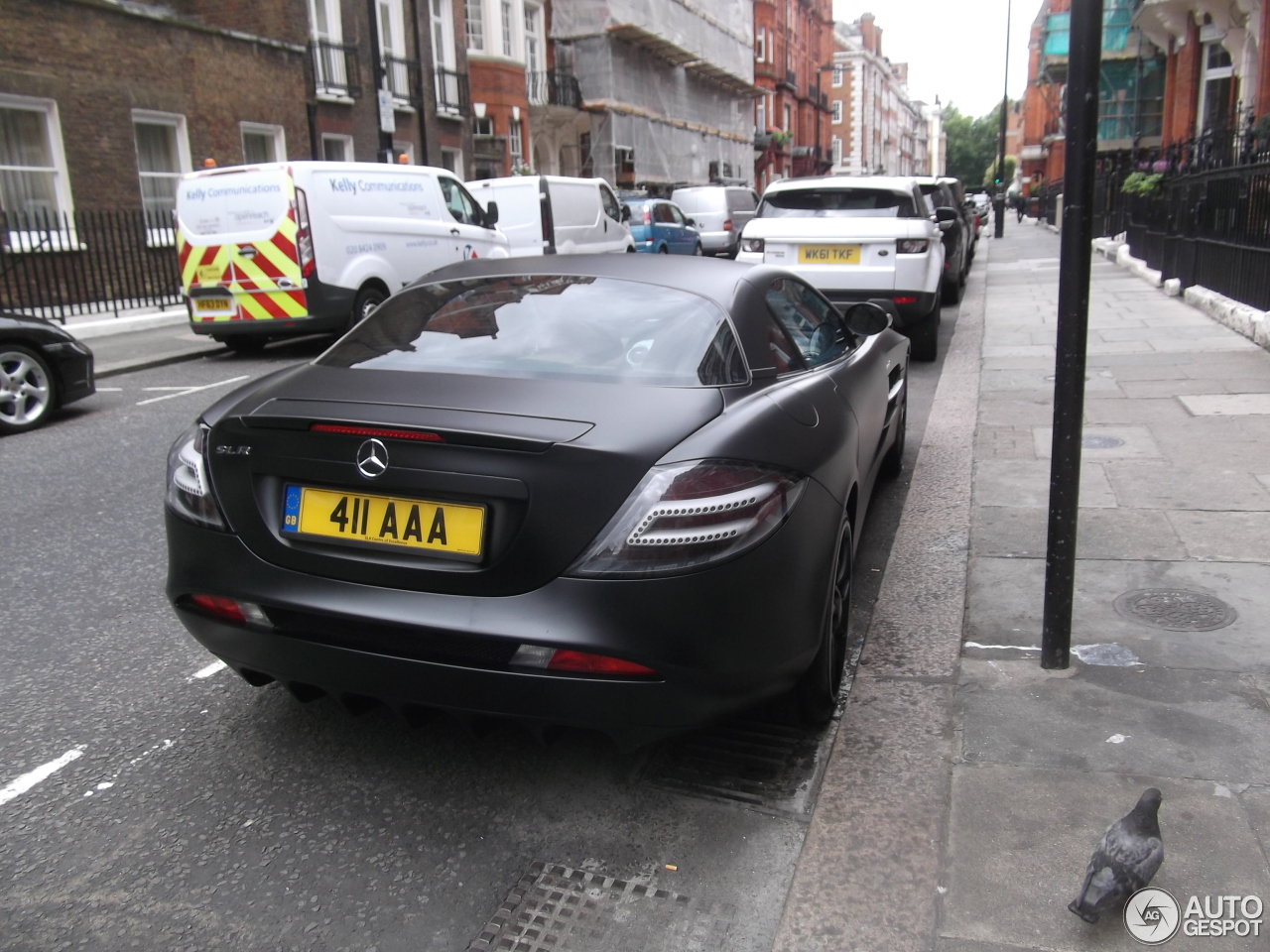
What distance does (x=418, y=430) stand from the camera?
2641mm

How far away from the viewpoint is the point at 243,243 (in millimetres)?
11633

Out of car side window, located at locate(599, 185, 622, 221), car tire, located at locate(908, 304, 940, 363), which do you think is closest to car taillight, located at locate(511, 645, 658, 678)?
car tire, located at locate(908, 304, 940, 363)

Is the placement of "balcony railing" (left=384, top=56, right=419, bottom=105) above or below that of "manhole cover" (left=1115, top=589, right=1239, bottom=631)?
above

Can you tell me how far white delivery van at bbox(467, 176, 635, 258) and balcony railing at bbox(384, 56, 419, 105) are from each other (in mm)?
9007

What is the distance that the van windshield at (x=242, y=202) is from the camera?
11.6 metres

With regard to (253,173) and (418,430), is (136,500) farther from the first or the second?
(253,173)

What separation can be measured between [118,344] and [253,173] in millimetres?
3349

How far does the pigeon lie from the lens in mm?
2314

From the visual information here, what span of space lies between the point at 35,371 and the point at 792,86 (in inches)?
2619

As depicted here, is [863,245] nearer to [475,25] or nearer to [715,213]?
[715,213]

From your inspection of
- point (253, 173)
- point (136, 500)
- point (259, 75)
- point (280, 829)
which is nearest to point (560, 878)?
point (280, 829)

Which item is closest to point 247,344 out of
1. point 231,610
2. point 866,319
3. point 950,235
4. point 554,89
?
point 950,235

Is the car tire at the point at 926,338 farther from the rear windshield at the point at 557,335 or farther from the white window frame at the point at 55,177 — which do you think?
the white window frame at the point at 55,177

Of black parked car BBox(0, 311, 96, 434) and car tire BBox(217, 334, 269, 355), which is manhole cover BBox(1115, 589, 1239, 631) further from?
car tire BBox(217, 334, 269, 355)
